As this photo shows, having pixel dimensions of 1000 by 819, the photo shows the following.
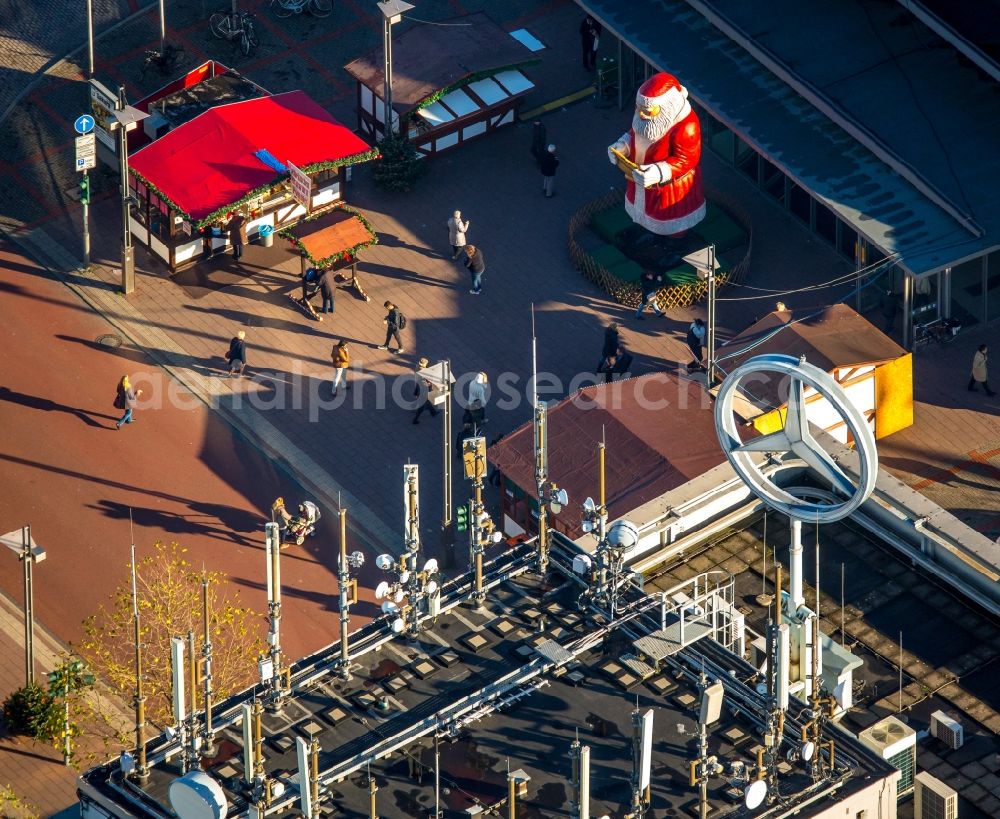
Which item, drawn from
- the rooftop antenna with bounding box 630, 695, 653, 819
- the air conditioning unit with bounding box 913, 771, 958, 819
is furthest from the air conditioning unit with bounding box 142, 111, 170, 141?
the rooftop antenna with bounding box 630, 695, 653, 819

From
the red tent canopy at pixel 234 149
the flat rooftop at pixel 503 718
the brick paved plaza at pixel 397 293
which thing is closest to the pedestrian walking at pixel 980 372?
the brick paved plaza at pixel 397 293

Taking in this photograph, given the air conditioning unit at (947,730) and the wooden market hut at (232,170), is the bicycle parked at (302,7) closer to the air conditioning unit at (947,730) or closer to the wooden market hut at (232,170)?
the wooden market hut at (232,170)

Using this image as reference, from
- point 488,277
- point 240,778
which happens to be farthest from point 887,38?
point 240,778

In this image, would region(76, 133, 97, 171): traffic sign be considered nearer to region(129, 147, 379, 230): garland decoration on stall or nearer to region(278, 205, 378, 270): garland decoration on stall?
region(129, 147, 379, 230): garland decoration on stall

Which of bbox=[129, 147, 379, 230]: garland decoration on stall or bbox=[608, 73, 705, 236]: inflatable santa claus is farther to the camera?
bbox=[129, 147, 379, 230]: garland decoration on stall

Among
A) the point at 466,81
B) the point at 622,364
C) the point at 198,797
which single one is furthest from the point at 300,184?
the point at 198,797

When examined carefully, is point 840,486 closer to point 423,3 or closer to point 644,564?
point 644,564

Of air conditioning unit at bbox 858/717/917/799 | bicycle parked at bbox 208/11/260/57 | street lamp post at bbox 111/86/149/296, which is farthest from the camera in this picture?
bicycle parked at bbox 208/11/260/57
